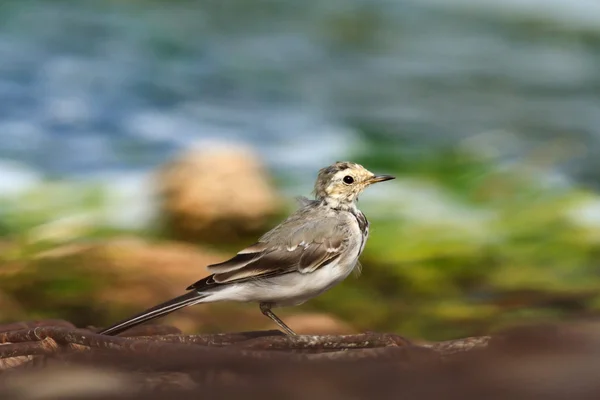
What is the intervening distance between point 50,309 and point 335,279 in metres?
4.31

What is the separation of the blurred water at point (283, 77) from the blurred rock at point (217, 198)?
13.5 inches

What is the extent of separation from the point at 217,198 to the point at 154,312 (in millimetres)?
4813

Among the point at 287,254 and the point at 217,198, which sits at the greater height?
the point at 217,198

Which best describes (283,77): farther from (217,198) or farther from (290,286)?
(290,286)

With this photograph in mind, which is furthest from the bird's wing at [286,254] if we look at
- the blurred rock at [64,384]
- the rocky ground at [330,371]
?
the blurred rock at [64,384]

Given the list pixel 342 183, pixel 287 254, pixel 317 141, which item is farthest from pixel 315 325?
pixel 287 254

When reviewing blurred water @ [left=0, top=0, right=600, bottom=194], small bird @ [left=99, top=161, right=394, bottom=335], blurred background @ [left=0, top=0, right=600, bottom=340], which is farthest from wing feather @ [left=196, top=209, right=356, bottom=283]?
blurred water @ [left=0, top=0, right=600, bottom=194]

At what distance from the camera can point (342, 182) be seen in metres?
3.66

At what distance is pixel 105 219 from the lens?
8.01 metres

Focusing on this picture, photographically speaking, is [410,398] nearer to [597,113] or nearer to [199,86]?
[199,86]

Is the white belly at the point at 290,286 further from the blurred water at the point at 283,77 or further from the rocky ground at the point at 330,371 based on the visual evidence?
the blurred water at the point at 283,77

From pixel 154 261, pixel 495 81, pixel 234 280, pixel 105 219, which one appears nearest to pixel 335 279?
pixel 234 280

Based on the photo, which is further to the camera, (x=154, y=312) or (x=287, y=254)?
(x=287, y=254)

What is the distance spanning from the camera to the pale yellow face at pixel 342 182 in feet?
12.0
